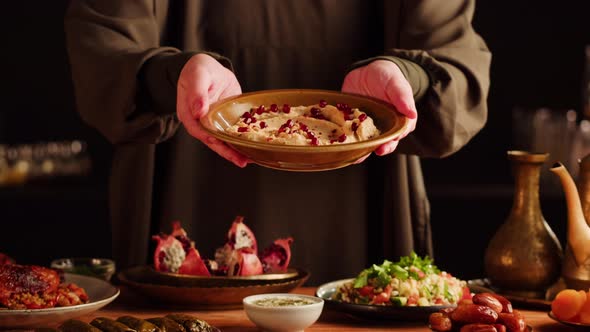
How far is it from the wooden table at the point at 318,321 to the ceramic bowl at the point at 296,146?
284 mm

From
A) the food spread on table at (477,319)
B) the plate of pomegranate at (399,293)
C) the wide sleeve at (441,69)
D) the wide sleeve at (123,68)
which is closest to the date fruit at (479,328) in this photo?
the food spread on table at (477,319)

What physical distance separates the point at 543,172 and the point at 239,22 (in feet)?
5.59

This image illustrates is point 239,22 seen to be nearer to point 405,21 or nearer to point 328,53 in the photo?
point 328,53

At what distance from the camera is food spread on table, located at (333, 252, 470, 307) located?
5.64 ft

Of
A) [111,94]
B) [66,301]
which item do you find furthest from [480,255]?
[66,301]

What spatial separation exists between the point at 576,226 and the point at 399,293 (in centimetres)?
37

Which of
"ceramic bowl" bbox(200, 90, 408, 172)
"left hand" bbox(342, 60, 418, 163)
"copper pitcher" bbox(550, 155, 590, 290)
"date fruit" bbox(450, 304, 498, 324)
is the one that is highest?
"left hand" bbox(342, 60, 418, 163)

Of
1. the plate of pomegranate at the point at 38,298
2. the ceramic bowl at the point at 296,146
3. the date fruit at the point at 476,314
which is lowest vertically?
the plate of pomegranate at the point at 38,298

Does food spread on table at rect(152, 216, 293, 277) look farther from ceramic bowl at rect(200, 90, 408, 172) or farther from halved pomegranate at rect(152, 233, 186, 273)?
ceramic bowl at rect(200, 90, 408, 172)

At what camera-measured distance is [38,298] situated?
1.64 meters

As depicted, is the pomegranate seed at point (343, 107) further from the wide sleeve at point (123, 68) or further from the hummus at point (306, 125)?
the wide sleeve at point (123, 68)

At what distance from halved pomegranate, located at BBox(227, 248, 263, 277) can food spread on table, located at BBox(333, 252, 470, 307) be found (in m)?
0.17

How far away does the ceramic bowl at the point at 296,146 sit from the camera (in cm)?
157

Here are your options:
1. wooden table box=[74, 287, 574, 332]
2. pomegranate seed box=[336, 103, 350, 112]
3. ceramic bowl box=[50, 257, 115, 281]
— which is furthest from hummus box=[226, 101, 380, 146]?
ceramic bowl box=[50, 257, 115, 281]
